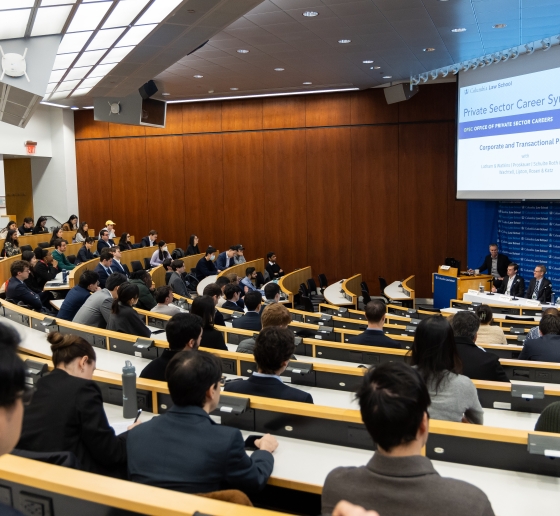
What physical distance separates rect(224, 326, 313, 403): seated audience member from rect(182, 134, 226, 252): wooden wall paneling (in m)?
12.8

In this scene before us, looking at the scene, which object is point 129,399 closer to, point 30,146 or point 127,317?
point 127,317

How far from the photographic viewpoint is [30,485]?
1.92 m

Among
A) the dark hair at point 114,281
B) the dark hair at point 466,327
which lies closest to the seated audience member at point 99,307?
the dark hair at point 114,281

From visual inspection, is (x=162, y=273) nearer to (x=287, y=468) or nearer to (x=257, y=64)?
(x=257, y=64)

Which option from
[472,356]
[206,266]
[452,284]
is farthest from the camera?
[206,266]

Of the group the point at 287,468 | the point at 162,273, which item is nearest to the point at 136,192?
the point at 162,273

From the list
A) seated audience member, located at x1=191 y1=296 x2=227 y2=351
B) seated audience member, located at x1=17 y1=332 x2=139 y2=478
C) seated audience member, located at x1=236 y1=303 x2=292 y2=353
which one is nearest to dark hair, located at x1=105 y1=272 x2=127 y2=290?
seated audience member, located at x1=191 y1=296 x2=227 y2=351

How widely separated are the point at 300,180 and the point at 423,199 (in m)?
3.16

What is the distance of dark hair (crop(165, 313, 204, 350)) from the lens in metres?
3.53

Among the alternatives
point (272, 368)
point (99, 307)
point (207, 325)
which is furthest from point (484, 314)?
point (99, 307)

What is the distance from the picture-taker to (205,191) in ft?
52.7

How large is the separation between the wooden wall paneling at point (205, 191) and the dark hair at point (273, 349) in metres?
12.8

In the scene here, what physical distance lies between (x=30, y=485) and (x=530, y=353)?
3916 mm

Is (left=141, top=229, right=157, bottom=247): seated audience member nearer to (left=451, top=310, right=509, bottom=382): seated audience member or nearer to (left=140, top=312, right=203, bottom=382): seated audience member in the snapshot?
(left=140, top=312, right=203, bottom=382): seated audience member
